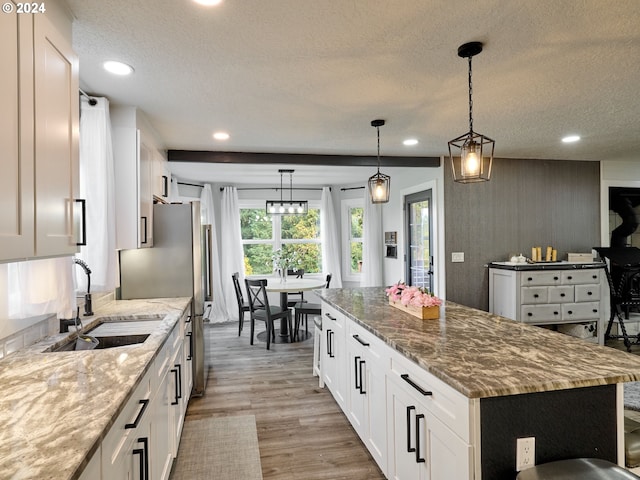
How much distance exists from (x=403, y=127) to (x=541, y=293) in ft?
8.63

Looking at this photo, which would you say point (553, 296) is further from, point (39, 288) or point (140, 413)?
point (39, 288)

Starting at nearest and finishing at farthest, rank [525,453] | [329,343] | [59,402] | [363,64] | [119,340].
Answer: [59,402]
[525,453]
[363,64]
[119,340]
[329,343]

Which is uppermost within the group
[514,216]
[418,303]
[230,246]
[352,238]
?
[514,216]

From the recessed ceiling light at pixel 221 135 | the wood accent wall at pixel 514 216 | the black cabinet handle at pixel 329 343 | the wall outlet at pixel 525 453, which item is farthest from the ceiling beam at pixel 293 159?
the wall outlet at pixel 525 453

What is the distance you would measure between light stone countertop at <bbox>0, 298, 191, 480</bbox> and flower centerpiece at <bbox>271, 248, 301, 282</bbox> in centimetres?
371

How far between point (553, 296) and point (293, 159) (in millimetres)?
3477

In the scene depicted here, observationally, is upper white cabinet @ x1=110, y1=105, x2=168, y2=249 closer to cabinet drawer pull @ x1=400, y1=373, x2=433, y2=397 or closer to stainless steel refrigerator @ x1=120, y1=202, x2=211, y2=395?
stainless steel refrigerator @ x1=120, y1=202, x2=211, y2=395

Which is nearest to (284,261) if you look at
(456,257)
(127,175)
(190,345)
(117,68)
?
(456,257)

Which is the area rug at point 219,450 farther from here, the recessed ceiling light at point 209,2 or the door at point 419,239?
the door at point 419,239

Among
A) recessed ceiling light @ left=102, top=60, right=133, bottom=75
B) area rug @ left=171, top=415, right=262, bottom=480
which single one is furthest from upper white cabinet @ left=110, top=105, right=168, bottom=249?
area rug @ left=171, top=415, right=262, bottom=480

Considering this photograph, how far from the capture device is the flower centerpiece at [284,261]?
5828mm

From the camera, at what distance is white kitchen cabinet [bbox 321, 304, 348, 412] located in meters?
2.86

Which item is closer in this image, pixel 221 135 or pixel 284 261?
pixel 221 135

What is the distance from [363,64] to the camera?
86.9 inches
